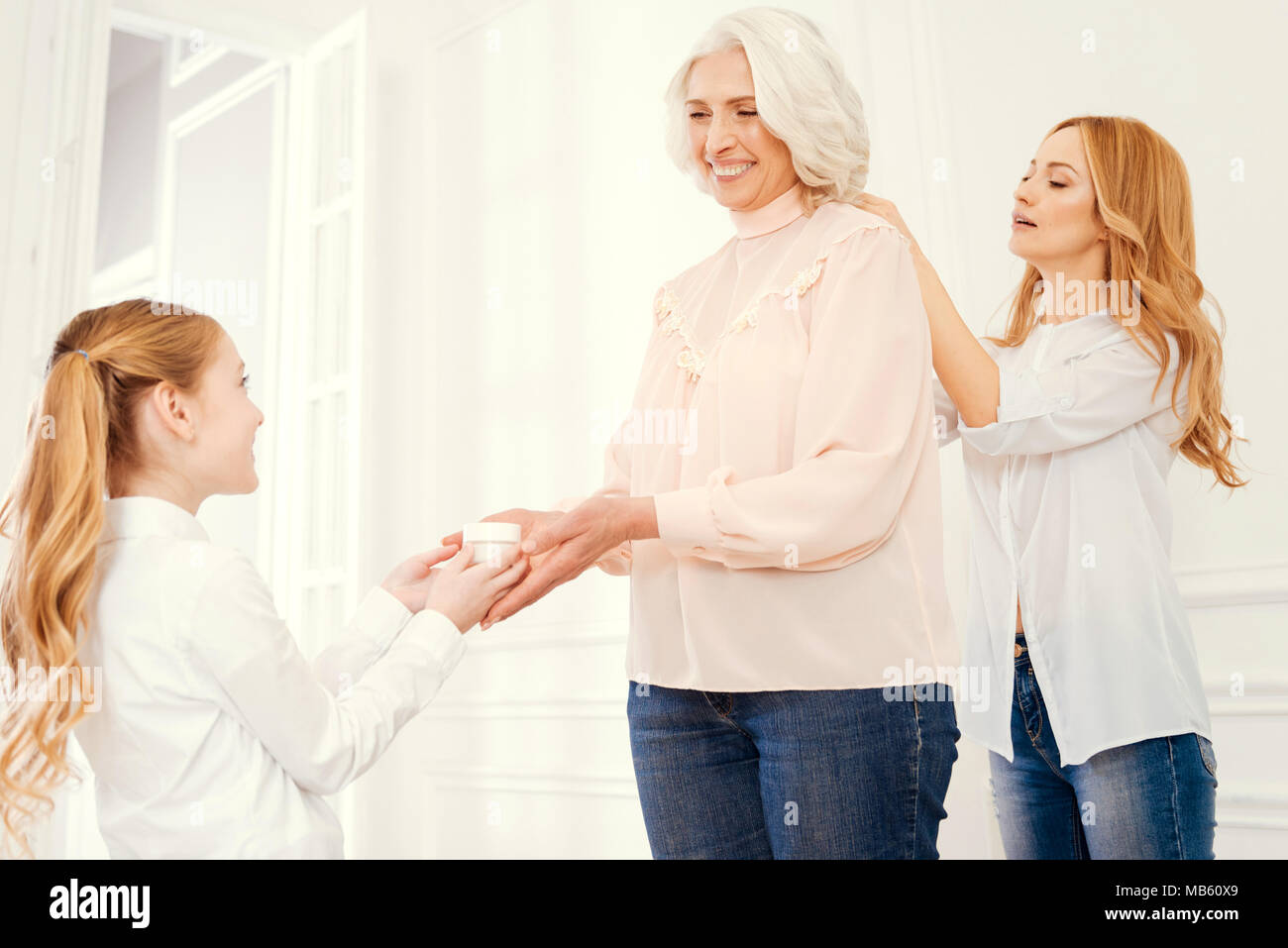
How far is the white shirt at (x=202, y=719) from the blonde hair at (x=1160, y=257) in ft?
4.05

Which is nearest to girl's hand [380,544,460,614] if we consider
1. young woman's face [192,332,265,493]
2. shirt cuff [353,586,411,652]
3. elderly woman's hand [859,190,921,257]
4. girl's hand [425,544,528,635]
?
shirt cuff [353,586,411,652]

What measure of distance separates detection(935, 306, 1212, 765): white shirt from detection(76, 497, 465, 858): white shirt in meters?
0.94

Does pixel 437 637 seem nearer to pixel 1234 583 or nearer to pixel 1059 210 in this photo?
pixel 1059 210

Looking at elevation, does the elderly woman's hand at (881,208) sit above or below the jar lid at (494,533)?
above

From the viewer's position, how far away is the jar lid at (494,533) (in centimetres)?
134

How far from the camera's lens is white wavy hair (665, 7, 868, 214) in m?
1.27

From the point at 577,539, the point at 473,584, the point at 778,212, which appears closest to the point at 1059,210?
the point at 778,212

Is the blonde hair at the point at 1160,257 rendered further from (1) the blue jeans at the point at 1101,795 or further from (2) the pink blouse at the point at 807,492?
(2) the pink blouse at the point at 807,492

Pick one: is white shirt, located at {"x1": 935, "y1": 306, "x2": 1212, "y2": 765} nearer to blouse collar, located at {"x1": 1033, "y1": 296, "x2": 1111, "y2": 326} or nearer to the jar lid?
blouse collar, located at {"x1": 1033, "y1": 296, "x2": 1111, "y2": 326}

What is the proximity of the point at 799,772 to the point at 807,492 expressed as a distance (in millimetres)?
283

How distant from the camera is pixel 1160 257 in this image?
1.64 metres

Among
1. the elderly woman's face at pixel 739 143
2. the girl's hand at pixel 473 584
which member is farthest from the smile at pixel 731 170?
the girl's hand at pixel 473 584
